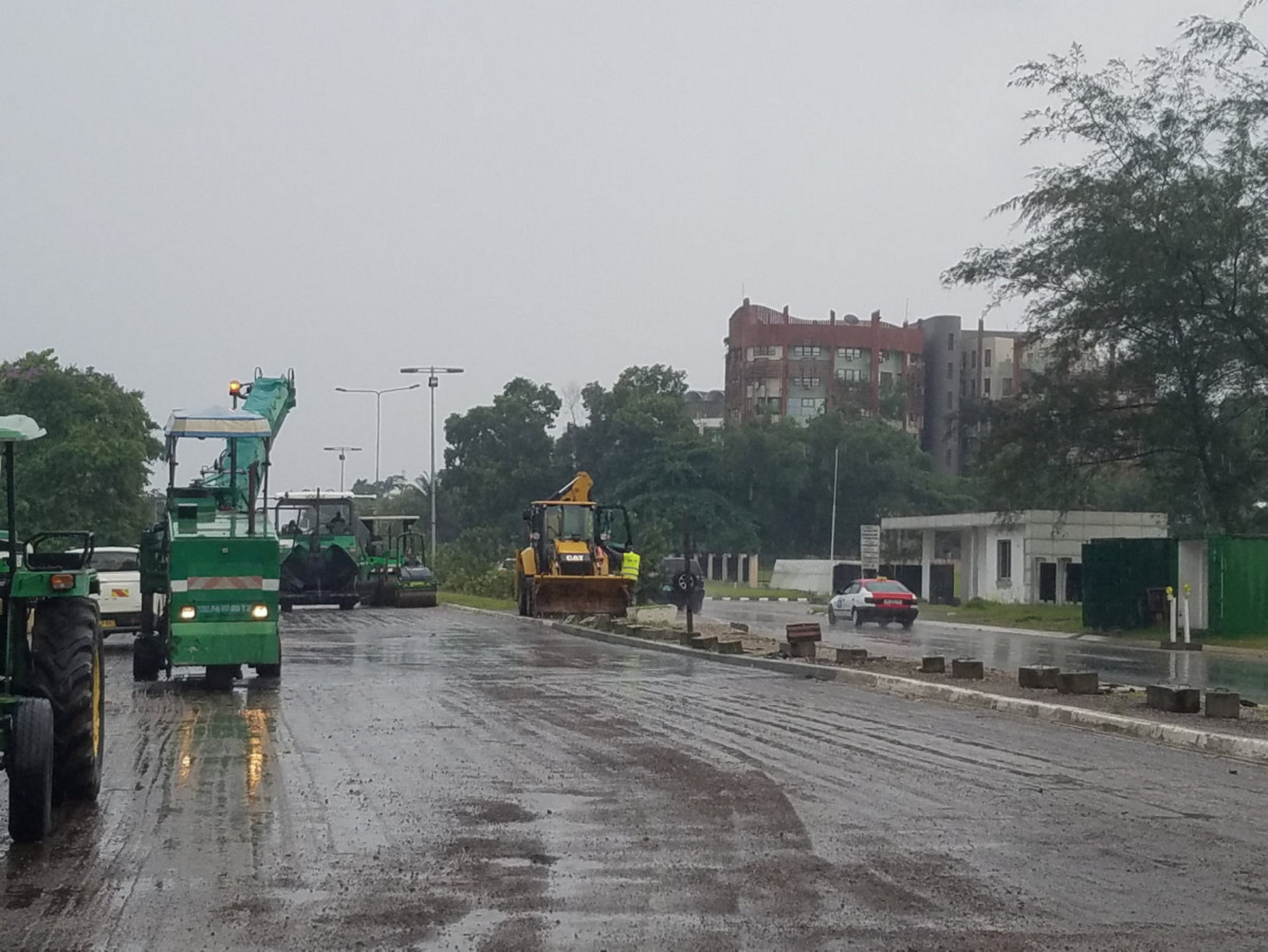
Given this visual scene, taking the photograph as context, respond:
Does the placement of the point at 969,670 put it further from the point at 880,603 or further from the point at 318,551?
the point at 318,551

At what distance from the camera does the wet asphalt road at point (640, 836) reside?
23.1ft

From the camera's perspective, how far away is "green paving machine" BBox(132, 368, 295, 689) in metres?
18.2

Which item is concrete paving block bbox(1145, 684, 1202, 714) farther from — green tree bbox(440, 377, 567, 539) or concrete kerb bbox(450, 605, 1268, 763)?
green tree bbox(440, 377, 567, 539)

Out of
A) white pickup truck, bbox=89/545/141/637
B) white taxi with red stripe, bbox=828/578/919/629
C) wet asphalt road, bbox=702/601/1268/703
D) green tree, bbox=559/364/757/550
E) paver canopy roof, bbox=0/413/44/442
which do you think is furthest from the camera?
green tree, bbox=559/364/757/550

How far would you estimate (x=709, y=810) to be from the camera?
9.96m

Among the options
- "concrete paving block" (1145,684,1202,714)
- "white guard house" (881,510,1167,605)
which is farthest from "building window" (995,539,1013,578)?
"concrete paving block" (1145,684,1202,714)

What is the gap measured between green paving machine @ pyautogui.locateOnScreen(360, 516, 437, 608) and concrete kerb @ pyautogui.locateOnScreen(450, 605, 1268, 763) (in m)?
21.2

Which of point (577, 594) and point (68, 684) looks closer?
point (68, 684)

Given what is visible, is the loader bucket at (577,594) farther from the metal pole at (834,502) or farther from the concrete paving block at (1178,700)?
the metal pole at (834,502)

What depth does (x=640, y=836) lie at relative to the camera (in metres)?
9.16

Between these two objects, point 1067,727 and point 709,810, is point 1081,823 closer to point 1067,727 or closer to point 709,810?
point 709,810

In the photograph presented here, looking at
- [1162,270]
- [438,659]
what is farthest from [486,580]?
[438,659]

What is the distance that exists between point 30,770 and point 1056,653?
81.4ft

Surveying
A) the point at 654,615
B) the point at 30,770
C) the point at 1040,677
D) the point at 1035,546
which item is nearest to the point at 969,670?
the point at 1040,677
